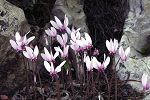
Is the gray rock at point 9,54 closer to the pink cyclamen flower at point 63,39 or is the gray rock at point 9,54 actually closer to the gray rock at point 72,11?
the pink cyclamen flower at point 63,39

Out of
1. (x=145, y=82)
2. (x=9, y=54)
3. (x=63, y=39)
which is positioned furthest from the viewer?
(x=9, y=54)

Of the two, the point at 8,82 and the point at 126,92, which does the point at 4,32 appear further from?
the point at 126,92

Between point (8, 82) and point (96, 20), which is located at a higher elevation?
point (96, 20)

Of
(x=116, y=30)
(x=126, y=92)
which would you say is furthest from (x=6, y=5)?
(x=116, y=30)

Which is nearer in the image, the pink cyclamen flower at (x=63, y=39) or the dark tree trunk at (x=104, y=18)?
the pink cyclamen flower at (x=63, y=39)

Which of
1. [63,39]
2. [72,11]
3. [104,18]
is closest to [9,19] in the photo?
[63,39]

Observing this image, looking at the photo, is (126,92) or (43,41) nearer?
(126,92)

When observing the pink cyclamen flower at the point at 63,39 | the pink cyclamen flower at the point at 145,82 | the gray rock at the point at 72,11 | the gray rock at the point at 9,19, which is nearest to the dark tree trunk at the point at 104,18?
the gray rock at the point at 72,11

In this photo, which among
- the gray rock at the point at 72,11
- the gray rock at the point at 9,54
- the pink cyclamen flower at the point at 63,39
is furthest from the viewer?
the gray rock at the point at 72,11

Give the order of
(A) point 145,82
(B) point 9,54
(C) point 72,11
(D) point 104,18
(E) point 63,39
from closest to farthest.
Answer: (A) point 145,82 < (E) point 63,39 < (B) point 9,54 < (C) point 72,11 < (D) point 104,18

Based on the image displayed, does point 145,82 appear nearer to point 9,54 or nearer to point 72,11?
point 9,54

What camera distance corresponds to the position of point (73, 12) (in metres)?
3.83

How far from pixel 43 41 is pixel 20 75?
16.9 inches

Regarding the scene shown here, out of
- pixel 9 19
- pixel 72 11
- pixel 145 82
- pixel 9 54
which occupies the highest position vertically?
pixel 72 11
